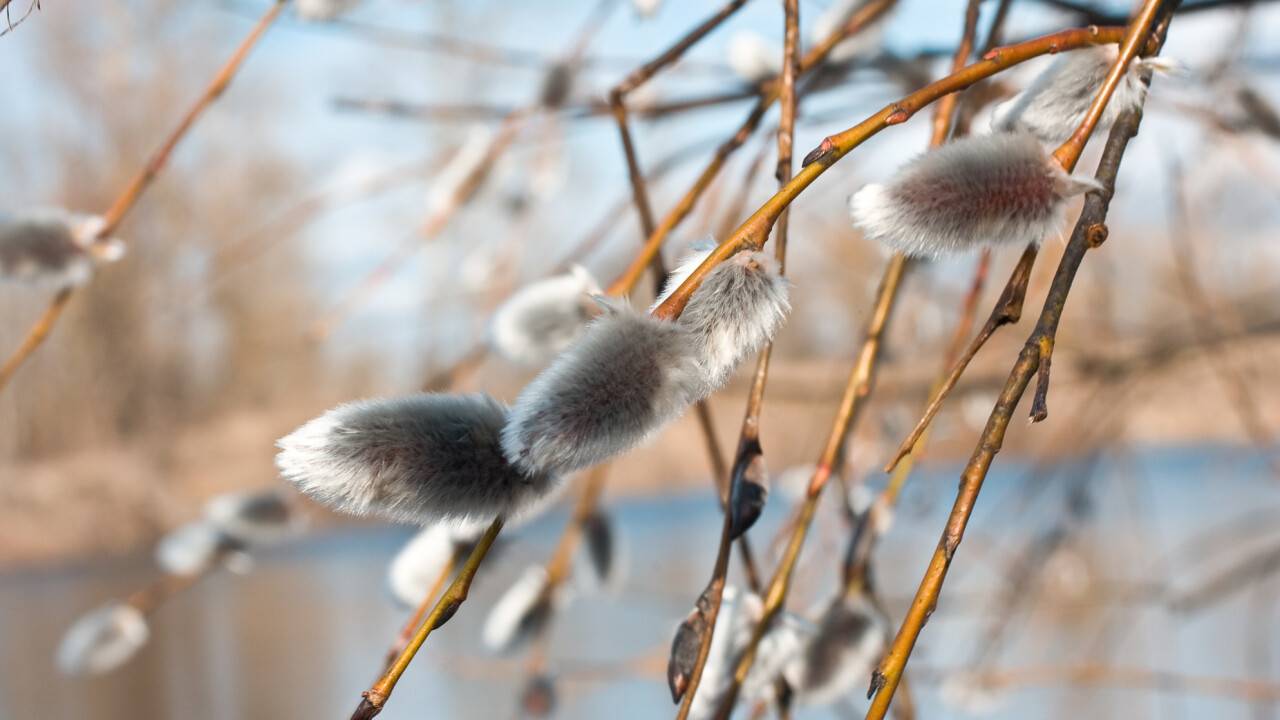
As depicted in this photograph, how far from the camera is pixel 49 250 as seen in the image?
608 mm

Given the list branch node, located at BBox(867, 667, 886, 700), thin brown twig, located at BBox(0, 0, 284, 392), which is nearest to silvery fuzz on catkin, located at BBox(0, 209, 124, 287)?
thin brown twig, located at BBox(0, 0, 284, 392)

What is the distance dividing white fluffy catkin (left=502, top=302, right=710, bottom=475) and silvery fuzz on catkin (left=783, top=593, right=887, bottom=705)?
8.4 inches

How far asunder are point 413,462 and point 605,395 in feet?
0.18

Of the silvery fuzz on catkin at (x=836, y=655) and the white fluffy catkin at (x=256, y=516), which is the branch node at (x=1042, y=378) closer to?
the silvery fuzz on catkin at (x=836, y=655)

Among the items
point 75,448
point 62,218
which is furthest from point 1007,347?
point 75,448

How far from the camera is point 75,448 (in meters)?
7.39

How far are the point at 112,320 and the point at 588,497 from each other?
7.76 metres

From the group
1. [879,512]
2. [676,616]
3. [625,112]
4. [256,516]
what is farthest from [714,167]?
[676,616]

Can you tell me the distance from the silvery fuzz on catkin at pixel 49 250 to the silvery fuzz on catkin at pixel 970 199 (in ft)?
1.46

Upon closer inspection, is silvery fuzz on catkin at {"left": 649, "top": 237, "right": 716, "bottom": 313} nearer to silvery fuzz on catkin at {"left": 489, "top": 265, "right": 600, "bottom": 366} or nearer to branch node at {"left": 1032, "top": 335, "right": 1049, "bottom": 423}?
branch node at {"left": 1032, "top": 335, "right": 1049, "bottom": 423}

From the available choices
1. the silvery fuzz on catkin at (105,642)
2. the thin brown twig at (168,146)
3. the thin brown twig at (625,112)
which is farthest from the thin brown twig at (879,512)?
the silvery fuzz on catkin at (105,642)

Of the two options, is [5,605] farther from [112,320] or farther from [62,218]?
[62,218]

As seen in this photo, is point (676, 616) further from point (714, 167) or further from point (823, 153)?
point (823, 153)

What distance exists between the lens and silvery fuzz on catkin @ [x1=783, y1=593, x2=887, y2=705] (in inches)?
18.7
